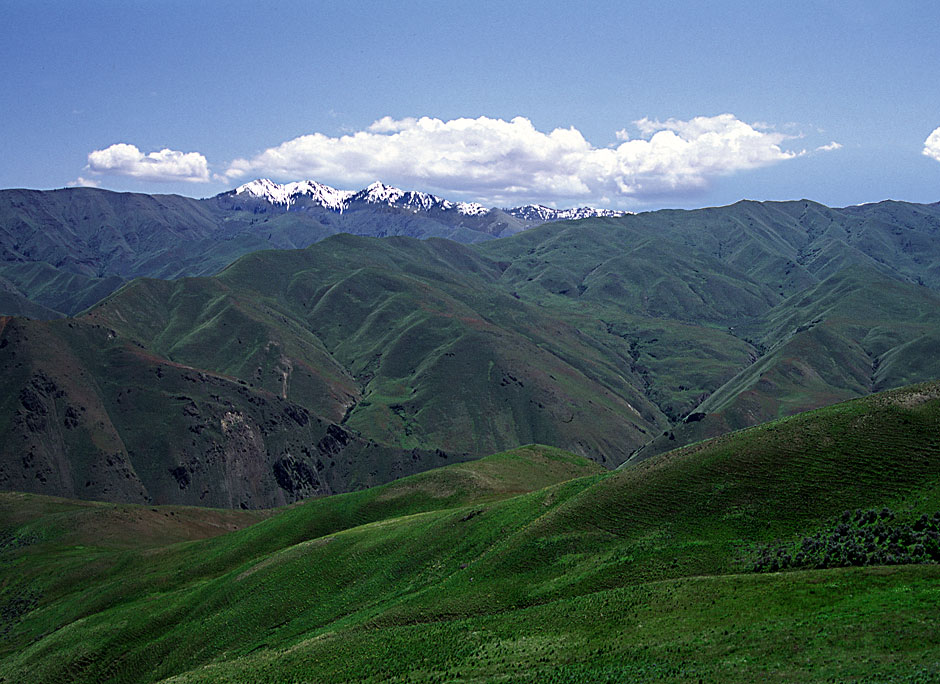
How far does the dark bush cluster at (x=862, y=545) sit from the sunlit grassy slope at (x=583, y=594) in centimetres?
207

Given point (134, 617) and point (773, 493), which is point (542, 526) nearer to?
point (773, 493)

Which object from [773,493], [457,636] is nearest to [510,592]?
[457,636]

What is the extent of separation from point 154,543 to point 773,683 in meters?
136

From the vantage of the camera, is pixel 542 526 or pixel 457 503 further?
pixel 457 503

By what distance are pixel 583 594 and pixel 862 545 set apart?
22138 mm

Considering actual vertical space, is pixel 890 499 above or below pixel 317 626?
above

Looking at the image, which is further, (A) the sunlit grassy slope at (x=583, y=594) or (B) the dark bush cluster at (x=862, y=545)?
(B) the dark bush cluster at (x=862, y=545)

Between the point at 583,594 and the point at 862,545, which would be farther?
the point at 583,594

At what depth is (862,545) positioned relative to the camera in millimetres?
52531

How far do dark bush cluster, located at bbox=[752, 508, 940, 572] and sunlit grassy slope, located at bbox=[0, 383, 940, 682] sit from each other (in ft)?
6.79

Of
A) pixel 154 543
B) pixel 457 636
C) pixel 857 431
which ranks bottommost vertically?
pixel 154 543

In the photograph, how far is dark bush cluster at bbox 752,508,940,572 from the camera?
50.0 meters

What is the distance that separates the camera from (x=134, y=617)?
87688mm

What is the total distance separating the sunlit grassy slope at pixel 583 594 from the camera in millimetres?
41906
